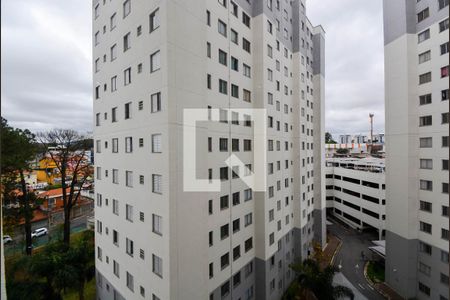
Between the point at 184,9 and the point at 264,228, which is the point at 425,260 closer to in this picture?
the point at 264,228

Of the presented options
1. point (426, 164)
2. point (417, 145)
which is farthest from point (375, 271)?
point (417, 145)

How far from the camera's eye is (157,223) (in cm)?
1207

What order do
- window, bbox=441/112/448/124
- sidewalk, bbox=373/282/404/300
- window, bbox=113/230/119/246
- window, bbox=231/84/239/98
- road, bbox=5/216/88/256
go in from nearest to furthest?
window, bbox=113/230/119/246 < window, bbox=231/84/239/98 < window, bbox=441/112/448/124 < sidewalk, bbox=373/282/404/300 < road, bbox=5/216/88/256

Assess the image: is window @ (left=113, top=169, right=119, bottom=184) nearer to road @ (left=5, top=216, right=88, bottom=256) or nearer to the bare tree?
the bare tree

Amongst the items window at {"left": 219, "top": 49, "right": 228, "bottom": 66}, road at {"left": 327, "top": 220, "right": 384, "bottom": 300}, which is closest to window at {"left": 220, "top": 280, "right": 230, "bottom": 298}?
window at {"left": 219, "top": 49, "right": 228, "bottom": 66}

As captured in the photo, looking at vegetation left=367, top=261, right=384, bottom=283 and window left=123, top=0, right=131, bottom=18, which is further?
vegetation left=367, top=261, right=384, bottom=283

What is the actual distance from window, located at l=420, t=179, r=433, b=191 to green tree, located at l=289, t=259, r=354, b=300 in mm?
10811

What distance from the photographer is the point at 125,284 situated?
14781mm

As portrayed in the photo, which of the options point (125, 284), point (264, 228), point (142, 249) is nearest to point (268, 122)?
point (264, 228)

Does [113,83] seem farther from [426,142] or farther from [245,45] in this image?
[426,142]

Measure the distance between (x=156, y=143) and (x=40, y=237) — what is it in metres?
29.0

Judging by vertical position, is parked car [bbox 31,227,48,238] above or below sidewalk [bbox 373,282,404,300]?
above

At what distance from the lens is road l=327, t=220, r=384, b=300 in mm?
24138

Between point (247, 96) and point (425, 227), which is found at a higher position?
point (247, 96)
